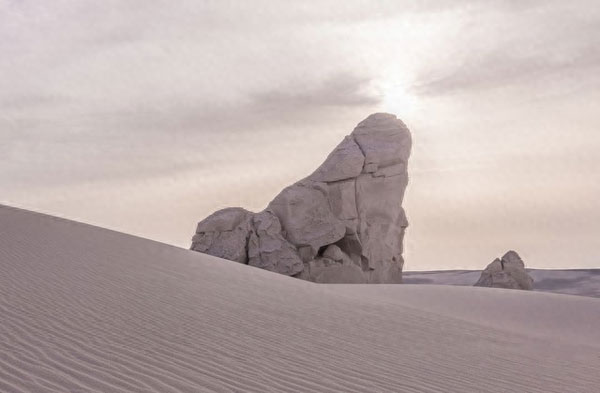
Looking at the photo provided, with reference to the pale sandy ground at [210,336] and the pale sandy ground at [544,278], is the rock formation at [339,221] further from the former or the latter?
the pale sandy ground at [544,278]

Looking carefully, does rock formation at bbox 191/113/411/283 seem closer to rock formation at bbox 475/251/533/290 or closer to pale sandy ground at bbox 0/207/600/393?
rock formation at bbox 475/251/533/290

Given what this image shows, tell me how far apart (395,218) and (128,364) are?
26.9 m

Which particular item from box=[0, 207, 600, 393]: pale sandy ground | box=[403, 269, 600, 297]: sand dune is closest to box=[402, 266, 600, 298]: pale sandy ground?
box=[403, 269, 600, 297]: sand dune

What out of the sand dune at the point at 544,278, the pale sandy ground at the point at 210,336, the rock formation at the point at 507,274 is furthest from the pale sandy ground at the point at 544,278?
the pale sandy ground at the point at 210,336

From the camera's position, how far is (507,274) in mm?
30109

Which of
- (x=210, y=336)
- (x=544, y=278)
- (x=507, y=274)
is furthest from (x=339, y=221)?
(x=544, y=278)

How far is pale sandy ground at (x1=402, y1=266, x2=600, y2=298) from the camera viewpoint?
6108 cm

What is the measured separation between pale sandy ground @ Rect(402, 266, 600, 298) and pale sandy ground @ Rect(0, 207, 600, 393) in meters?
47.5

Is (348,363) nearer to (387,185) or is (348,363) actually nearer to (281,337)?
(281,337)

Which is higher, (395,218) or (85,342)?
(395,218)

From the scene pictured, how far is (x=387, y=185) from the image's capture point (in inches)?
1251

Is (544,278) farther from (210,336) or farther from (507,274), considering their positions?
(210,336)

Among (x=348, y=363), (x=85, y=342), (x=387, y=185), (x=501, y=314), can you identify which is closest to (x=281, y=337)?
(x=348, y=363)

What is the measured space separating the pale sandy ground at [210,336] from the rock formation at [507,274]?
46.4 feet
